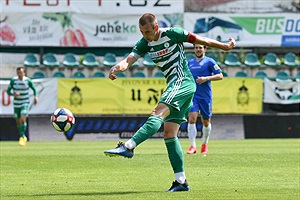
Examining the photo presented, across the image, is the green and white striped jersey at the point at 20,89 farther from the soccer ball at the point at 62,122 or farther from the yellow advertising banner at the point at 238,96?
the soccer ball at the point at 62,122

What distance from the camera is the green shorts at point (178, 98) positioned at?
30.5 feet

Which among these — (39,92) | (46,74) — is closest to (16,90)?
(39,92)

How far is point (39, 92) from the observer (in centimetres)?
2664

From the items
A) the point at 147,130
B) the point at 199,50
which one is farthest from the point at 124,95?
the point at 147,130

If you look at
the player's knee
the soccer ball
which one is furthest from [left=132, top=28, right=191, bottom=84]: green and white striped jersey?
the soccer ball

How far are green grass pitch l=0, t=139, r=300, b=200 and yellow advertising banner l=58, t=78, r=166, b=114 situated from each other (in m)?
10.4

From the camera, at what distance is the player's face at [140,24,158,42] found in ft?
29.6

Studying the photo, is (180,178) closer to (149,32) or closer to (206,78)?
(149,32)

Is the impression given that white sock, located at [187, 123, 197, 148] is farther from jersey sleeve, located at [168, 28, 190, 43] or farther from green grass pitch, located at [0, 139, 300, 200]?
jersey sleeve, located at [168, 28, 190, 43]

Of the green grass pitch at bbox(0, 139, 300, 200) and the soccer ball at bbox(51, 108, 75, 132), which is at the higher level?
the soccer ball at bbox(51, 108, 75, 132)

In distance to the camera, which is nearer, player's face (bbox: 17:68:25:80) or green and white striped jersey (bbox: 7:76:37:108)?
player's face (bbox: 17:68:25:80)

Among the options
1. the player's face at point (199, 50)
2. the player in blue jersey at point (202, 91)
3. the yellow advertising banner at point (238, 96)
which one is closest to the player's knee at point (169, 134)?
the player in blue jersey at point (202, 91)

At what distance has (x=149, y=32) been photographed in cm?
912

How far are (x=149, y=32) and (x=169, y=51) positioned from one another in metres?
0.45
